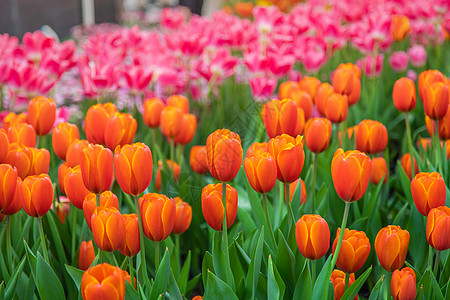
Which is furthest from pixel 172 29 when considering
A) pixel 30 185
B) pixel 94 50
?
pixel 30 185

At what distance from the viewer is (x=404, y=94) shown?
60.4 inches

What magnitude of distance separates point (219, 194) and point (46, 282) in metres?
0.39

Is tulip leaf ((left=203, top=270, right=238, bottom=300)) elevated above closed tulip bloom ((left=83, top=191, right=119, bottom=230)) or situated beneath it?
situated beneath

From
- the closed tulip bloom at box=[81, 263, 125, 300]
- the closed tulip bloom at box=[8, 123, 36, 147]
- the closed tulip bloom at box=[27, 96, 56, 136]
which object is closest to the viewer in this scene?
the closed tulip bloom at box=[81, 263, 125, 300]

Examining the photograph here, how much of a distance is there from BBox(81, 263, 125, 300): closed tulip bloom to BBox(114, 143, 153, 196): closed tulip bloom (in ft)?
0.60

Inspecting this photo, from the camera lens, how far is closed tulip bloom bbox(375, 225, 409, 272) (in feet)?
3.39

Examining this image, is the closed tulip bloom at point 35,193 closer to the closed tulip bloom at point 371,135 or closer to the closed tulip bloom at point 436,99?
the closed tulip bloom at point 371,135

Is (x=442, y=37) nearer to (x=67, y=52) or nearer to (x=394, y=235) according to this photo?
(x=67, y=52)

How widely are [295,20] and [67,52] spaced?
62.1 inches

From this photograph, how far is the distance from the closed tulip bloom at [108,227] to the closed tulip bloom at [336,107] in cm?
78

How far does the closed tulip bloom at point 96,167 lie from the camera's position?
0.99 m

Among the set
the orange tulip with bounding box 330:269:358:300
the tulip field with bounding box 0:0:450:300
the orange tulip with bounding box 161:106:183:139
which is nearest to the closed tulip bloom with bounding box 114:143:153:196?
the tulip field with bounding box 0:0:450:300

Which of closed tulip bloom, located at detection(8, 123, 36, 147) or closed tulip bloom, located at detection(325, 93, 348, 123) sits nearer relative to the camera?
closed tulip bloom, located at detection(8, 123, 36, 147)

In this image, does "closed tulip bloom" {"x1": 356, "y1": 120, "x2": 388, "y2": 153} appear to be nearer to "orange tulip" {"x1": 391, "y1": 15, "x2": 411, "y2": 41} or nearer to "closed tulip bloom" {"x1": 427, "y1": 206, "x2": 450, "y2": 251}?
"closed tulip bloom" {"x1": 427, "y1": 206, "x2": 450, "y2": 251}
